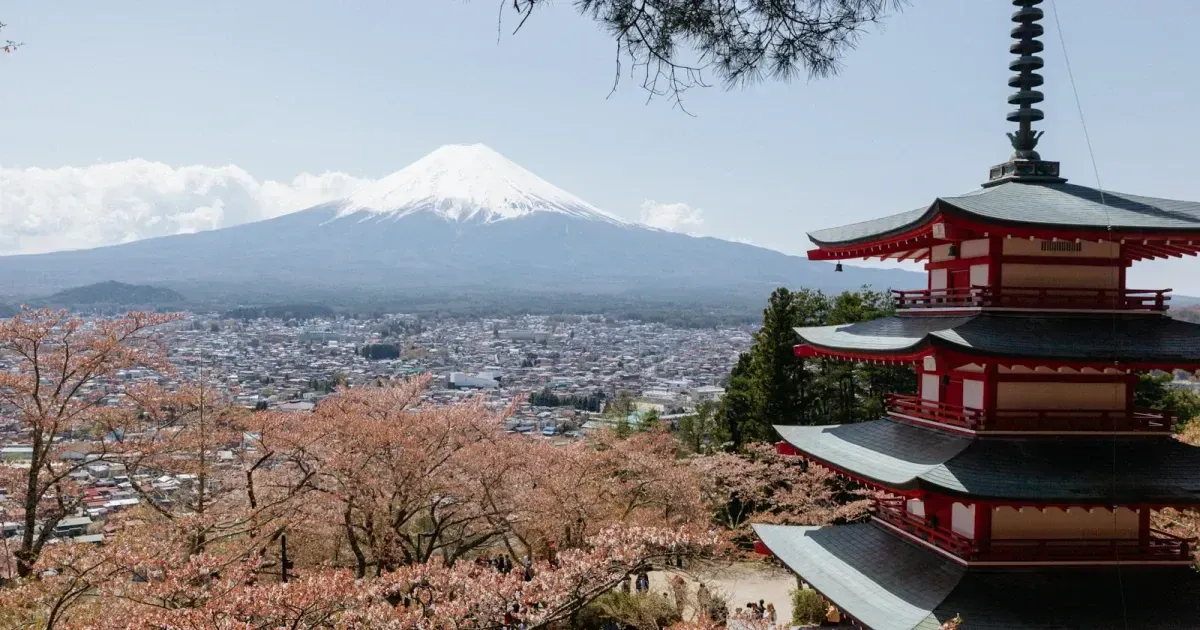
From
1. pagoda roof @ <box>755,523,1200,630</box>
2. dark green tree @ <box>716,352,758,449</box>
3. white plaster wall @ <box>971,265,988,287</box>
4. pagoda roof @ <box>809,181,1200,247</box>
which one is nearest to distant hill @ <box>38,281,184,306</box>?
dark green tree @ <box>716,352,758,449</box>

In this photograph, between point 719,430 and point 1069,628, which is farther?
point 719,430

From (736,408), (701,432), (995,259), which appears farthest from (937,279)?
(701,432)

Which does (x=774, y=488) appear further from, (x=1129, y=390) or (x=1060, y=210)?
(x=1060, y=210)

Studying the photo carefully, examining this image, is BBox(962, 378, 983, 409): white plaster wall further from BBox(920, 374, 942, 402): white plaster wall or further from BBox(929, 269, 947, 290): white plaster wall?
BBox(929, 269, 947, 290): white plaster wall

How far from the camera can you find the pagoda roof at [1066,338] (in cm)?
738

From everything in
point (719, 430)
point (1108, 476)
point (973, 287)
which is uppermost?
point (973, 287)

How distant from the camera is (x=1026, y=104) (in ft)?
28.4

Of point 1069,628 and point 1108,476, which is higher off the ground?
point 1108,476

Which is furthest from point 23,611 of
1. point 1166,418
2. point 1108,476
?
point 1166,418

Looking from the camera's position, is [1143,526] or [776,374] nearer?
[1143,526]

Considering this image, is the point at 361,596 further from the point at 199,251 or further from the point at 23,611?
the point at 199,251

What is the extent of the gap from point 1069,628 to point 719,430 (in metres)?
17.8

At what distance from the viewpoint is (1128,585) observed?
750cm

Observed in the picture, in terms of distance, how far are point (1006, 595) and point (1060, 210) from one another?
12.1 feet
